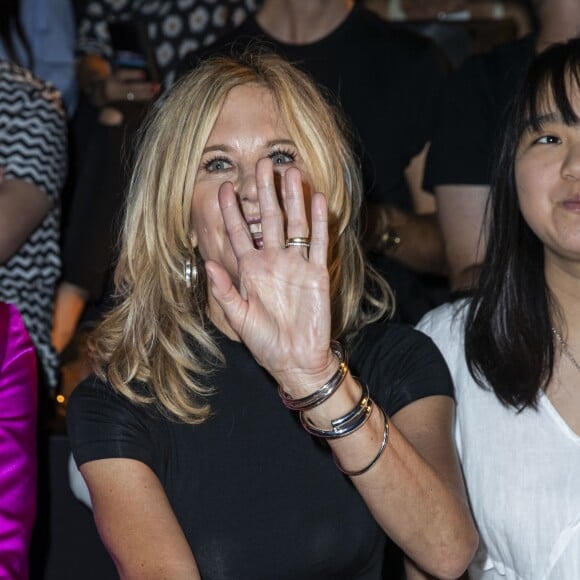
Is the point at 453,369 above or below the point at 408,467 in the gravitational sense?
below

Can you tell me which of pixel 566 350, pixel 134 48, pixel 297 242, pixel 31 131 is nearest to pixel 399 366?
pixel 566 350

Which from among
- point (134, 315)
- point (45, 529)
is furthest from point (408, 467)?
point (45, 529)

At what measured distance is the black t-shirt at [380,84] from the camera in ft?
9.50

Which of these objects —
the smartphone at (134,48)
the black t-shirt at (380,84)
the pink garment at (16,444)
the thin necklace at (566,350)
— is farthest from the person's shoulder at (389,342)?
the smartphone at (134,48)

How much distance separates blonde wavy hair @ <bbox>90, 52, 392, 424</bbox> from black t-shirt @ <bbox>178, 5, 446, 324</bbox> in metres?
0.77

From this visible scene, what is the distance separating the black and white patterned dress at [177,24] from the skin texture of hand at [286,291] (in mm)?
1794

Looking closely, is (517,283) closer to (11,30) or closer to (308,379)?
(308,379)

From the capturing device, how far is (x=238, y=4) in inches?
133

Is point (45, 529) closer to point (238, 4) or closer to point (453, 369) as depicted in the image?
point (453, 369)

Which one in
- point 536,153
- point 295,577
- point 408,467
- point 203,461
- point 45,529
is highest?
point 536,153

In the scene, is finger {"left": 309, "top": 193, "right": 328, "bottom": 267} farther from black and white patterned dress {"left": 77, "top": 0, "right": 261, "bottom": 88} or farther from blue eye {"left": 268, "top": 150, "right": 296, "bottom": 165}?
black and white patterned dress {"left": 77, "top": 0, "right": 261, "bottom": 88}

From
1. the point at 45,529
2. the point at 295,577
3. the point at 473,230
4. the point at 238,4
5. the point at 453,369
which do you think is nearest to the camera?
the point at 295,577

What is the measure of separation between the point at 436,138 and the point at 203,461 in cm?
125

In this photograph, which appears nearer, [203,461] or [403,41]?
[203,461]
